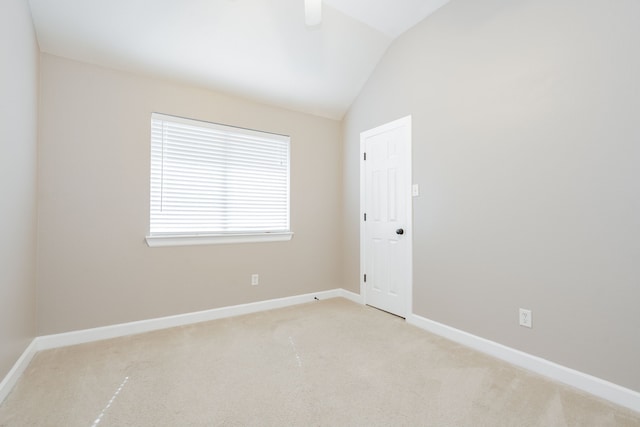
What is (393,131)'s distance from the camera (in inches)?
129

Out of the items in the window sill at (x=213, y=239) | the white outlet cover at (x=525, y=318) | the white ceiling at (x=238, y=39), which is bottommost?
the white outlet cover at (x=525, y=318)

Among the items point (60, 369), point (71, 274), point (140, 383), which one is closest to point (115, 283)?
point (71, 274)

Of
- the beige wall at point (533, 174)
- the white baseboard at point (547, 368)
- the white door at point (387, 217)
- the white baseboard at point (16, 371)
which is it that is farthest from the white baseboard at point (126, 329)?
the beige wall at point (533, 174)

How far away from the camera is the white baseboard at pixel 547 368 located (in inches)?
66.6

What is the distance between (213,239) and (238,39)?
6.58 ft

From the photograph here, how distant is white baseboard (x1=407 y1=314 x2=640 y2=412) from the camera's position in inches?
66.6

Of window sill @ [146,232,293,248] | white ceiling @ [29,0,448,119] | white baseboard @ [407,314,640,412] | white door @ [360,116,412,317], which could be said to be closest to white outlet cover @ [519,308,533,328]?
white baseboard @ [407,314,640,412]

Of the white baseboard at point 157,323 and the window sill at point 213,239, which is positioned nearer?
the white baseboard at point 157,323

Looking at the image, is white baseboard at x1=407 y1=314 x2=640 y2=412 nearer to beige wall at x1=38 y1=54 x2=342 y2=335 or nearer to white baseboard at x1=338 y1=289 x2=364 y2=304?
white baseboard at x1=338 y1=289 x2=364 y2=304

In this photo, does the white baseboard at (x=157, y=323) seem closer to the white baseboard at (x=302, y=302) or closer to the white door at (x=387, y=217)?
the white baseboard at (x=302, y=302)

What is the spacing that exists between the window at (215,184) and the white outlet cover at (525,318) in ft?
8.08

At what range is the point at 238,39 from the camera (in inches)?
108

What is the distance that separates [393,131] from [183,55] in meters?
2.25

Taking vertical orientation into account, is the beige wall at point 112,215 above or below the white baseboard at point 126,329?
above
